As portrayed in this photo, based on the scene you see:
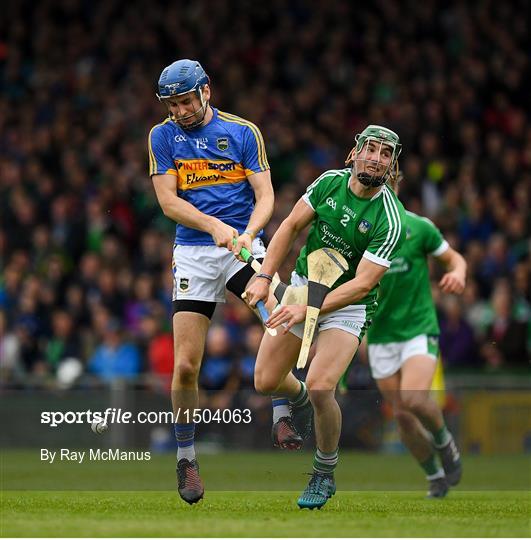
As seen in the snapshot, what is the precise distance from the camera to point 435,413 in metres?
10.8

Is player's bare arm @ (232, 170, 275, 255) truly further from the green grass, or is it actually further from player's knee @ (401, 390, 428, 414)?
player's knee @ (401, 390, 428, 414)

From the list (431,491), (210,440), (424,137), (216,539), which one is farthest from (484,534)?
(424,137)

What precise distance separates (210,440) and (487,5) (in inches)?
382

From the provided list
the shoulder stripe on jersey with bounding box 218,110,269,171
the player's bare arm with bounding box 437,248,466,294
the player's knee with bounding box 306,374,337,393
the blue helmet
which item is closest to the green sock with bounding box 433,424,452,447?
the player's bare arm with bounding box 437,248,466,294

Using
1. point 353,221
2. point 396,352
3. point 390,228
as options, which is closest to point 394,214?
point 390,228

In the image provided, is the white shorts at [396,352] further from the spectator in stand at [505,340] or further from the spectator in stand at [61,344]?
the spectator in stand at [61,344]

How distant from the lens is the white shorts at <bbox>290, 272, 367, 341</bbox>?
8.89m

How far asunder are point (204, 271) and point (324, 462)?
1447 mm

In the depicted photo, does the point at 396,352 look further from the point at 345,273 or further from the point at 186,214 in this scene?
the point at 186,214

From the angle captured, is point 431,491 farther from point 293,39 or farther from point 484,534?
point 293,39

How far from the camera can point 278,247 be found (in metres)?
8.81

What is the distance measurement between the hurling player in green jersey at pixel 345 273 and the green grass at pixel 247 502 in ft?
1.76

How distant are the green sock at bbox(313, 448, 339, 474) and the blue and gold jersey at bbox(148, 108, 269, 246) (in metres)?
1.54

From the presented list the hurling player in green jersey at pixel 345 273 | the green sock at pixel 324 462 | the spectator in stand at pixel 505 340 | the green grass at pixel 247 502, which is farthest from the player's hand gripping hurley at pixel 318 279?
the spectator in stand at pixel 505 340
